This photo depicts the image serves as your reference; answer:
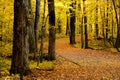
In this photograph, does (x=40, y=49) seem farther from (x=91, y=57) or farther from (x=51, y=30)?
(x=91, y=57)

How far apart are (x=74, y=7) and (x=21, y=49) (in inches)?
944

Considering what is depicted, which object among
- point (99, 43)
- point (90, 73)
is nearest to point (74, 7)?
point (99, 43)

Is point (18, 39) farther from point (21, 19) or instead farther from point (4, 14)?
point (4, 14)

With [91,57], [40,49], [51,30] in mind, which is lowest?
[91,57]

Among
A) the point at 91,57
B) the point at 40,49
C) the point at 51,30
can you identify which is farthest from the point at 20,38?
the point at 91,57

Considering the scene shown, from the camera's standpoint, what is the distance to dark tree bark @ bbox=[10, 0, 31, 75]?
12023 millimetres

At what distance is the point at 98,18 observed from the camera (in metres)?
38.9

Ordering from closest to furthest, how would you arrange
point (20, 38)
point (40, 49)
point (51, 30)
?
point (20, 38)
point (40, 49)
point (51, 30)

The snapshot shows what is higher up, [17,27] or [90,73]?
[17,27]

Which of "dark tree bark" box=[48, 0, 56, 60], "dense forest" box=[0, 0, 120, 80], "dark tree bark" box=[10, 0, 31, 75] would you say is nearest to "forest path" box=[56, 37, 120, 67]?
"dense forest" box=[0, 0, 120, 80]

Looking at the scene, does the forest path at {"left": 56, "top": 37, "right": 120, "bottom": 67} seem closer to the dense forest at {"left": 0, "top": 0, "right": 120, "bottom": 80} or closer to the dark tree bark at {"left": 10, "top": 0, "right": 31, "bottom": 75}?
the dense forest at {"left": 0, "top": 0, "right": 120, "bottom": 80}

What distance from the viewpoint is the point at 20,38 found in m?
12.1

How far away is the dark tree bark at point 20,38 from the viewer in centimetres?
1202

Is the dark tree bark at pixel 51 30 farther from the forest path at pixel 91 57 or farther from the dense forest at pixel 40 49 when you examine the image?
the forest path at pixel 91 57
